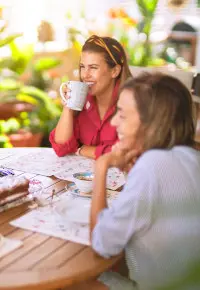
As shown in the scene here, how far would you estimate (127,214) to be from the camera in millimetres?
1001

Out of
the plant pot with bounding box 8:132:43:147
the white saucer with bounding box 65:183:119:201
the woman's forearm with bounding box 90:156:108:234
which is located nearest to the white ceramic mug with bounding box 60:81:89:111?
the white saucer with bounding box 65:183:119:201

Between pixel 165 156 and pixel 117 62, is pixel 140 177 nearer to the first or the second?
pixel 165 156

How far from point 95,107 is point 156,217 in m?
1.13

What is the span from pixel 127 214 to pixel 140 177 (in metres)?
0.09

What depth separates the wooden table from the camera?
958mm

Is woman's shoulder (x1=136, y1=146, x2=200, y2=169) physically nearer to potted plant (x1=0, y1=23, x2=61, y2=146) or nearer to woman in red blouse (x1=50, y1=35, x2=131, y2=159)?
woman in red blouse (x1=50, y1=35, x2=131, y2=159)

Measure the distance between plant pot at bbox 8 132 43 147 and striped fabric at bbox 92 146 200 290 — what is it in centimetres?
287

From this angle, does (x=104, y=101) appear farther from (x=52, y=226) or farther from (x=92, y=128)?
(x=52, y=226)

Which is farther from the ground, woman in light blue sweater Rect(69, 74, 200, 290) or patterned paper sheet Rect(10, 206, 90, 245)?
woman in light blue sweater Rect(69, 74, 200, 290)

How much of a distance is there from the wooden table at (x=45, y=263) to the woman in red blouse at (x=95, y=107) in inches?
32.4

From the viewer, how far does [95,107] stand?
2098 mm

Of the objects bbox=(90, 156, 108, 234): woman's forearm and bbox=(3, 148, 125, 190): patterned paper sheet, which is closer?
bbox=(90, 156, 108, 234): woman's forearm

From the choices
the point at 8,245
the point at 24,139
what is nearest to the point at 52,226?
the point at 8,245

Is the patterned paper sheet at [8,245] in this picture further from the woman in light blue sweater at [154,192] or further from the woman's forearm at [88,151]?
the woman's forearm at [88,151]
